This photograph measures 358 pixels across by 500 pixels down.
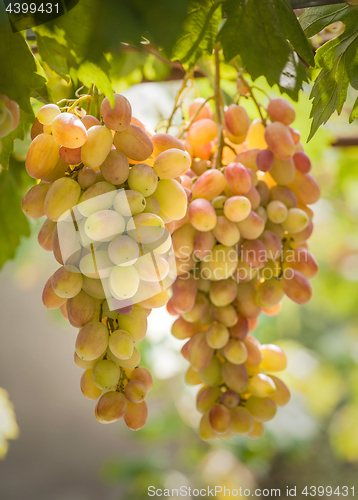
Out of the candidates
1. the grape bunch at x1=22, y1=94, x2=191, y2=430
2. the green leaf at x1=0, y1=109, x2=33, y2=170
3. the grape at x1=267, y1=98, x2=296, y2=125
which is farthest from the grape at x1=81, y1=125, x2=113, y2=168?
the grape at x1=267, y1=98, x2=296, y2=125

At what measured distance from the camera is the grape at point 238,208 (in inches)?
14.5

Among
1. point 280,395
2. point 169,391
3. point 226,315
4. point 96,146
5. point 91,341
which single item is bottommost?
point 169,391

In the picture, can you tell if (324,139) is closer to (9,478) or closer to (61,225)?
(61,225)

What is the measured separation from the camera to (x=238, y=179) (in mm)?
378

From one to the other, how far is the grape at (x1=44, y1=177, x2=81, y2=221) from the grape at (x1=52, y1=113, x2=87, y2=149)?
1.1 inches

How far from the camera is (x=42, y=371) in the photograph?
2.54 metres

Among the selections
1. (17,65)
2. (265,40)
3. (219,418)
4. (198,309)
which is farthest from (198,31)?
(219,418)

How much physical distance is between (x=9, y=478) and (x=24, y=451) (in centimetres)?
15

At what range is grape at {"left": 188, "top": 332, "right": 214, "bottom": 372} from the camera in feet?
1.38

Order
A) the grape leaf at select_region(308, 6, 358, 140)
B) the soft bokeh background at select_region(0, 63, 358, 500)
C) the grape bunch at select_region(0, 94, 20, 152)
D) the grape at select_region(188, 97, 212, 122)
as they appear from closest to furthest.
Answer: the grape bunch at select_region(0, 94, 20, 152) < the grape leaf at select_region(308, 6, 358, 140) < the grape at select_region(188, 97, 212, 122) < the soft bokeh background at select_region(0, 63, 358, 500)

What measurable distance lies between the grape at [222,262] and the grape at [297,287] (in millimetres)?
66

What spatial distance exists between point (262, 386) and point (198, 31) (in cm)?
35

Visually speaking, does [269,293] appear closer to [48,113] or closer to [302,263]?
[302,263]

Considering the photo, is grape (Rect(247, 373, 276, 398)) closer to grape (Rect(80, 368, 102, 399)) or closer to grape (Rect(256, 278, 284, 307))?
→ grape (Rect(256, 278, 284, 307))
